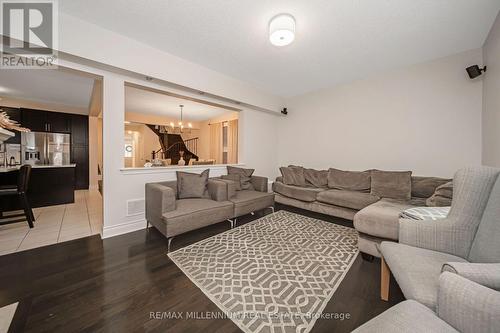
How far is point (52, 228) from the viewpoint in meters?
2.76

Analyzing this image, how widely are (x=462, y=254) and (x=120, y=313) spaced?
241cm

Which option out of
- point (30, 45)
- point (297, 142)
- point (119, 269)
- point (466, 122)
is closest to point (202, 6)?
point (30, 45)

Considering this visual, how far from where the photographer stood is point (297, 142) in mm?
4852

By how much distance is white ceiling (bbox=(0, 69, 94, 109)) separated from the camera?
336 cm

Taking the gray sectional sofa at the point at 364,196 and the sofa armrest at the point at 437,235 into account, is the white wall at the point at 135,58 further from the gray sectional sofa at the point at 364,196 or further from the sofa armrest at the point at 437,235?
the sofa armrest at the point at 437,235

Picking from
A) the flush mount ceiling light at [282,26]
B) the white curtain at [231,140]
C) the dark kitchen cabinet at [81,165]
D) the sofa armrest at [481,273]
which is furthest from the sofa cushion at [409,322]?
the dark kitchen cabinet at [81,165]

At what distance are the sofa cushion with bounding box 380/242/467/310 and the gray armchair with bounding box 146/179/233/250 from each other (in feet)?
6.43

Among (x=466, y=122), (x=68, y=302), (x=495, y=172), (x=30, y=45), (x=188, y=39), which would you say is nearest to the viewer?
(x=495, y=172)

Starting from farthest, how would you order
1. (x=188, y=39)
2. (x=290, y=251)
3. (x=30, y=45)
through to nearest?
(x=188, y=39), (x=290, y=251), (x=30, y=45)

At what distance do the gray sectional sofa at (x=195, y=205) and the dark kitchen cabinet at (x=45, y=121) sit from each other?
5.15m

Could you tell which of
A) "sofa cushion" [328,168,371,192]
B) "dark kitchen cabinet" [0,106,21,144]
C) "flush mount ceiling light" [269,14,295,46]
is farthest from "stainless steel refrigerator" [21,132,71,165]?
"sofa cushion" [328,168,371,192]

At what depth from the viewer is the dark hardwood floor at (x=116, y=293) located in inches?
48.8

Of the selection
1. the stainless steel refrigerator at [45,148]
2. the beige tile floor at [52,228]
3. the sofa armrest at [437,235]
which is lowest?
the beige tile floor at [52,228]

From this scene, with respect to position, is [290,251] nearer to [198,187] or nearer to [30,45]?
[198,187]
